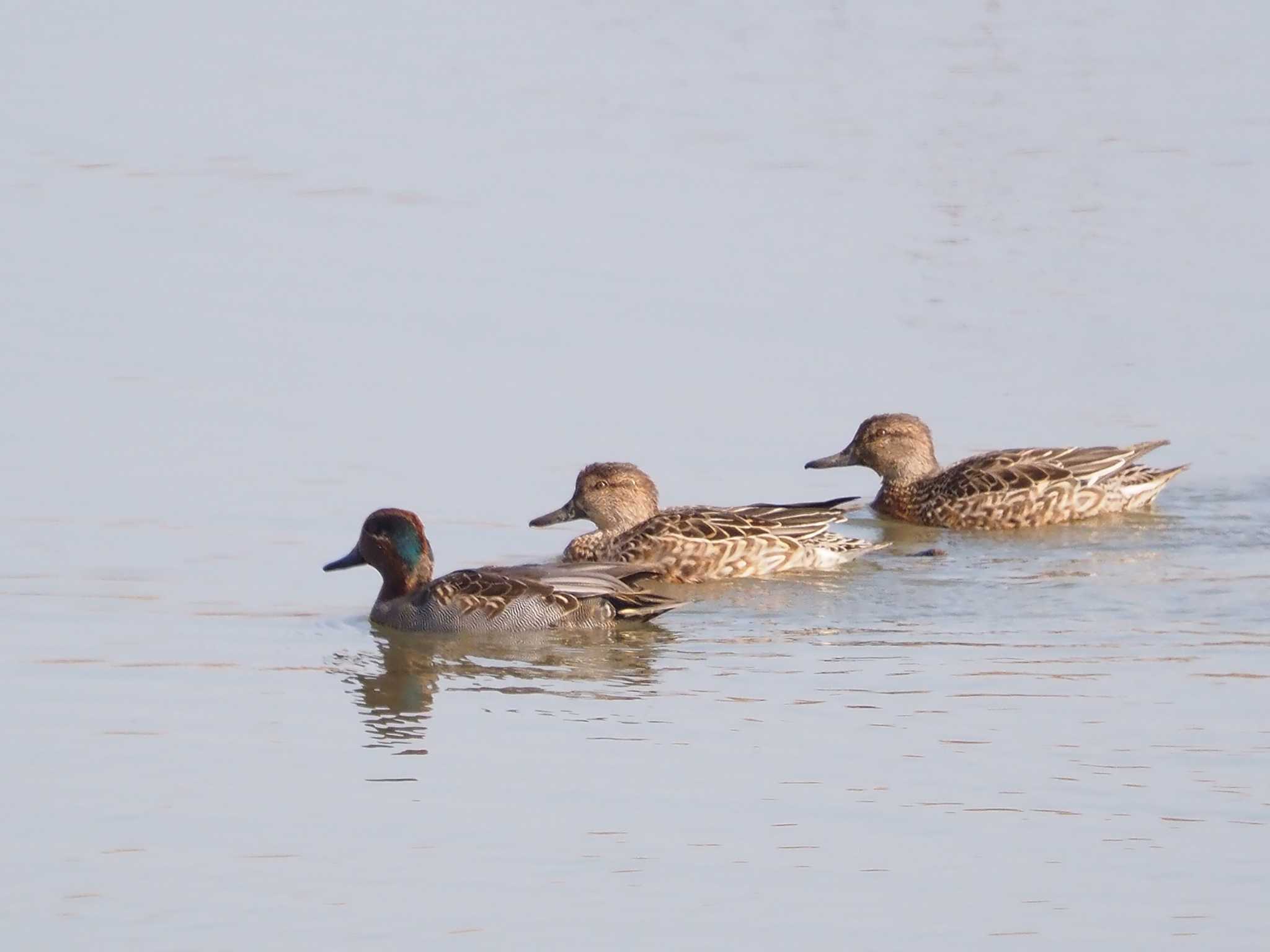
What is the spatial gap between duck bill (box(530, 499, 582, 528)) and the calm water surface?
0.15 meters

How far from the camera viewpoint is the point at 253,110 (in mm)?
19812

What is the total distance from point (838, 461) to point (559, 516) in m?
1.88

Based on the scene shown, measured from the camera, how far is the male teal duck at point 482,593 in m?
10.8

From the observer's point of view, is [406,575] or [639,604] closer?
[639,604]

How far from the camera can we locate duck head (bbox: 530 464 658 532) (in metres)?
12.4

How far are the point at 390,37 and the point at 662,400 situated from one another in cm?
976

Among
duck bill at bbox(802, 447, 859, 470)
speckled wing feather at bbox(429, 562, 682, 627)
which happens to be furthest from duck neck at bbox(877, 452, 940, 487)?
speckled wing feather at bbox(429, 562, 682, 627)

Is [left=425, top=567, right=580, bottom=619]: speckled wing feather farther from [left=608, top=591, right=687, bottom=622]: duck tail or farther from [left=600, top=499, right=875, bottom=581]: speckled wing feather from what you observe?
[left=600, top=499, right=875, bottom=581]: speckled wing feather

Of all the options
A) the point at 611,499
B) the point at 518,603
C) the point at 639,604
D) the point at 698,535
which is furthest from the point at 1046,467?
the point at 518,603

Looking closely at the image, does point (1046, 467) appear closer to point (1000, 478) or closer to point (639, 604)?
point (1000, 478)

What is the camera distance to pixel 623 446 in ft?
43.9

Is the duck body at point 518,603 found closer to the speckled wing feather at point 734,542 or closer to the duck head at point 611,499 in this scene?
the speckled wing feather at point 734,542

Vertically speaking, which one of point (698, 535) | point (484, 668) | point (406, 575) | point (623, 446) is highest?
point (623, 446)

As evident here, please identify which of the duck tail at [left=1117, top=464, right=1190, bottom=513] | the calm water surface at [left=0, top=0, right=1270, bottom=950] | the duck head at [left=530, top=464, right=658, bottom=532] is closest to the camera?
the calm water surface at [left=0, top=0, right=1270, bottom=950]
